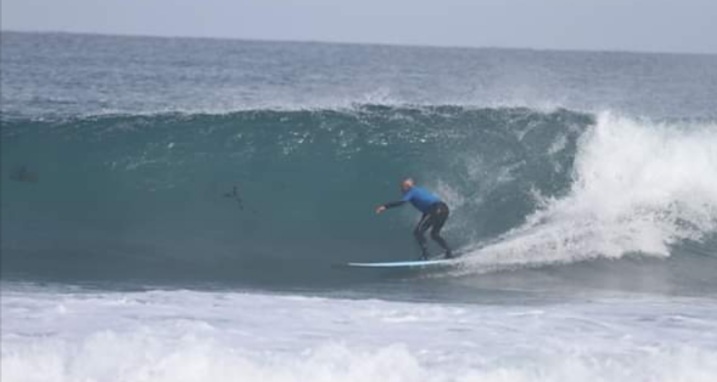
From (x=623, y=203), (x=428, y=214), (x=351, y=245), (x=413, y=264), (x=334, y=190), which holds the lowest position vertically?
(x=413, y=264)

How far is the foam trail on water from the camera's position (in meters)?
12.8

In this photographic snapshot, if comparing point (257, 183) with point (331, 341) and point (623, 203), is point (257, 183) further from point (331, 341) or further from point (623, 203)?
point (331, 341)

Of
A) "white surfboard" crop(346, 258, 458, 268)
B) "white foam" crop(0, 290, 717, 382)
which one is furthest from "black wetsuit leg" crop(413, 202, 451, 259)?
"white foam" crop(0, 290, 717, 382)

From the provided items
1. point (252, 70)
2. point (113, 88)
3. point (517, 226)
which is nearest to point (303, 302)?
point (517, 226)

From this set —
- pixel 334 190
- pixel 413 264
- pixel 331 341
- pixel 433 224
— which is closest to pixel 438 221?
pixel 433 224

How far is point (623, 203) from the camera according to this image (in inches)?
539

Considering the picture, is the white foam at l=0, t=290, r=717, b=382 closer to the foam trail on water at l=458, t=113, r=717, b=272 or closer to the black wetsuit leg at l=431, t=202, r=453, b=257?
the black wetsuit leg at l=431, t=202, r=453, b=257

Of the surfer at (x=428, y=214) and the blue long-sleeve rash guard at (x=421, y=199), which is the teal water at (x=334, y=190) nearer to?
the surfer at (x=428, y=214)

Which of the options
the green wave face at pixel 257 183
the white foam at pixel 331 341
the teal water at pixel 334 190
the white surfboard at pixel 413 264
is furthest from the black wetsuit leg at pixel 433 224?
the white foam at pixel 331 341

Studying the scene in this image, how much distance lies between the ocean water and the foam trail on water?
0.03 meters

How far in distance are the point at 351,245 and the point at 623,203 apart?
3192 mm

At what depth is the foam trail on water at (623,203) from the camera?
1275 cm

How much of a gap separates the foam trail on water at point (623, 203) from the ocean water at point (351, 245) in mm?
31

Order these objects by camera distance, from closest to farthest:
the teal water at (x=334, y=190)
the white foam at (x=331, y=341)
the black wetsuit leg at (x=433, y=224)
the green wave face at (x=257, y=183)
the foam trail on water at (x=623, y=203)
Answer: the white foam at (x=331, y=341) < the black wetsuit leg at (x=433, y=224) < the teal water at (x=334, y=190) < the green wave face at (x=257, y=183) < the foam trail on water at (x=623, y=203)
